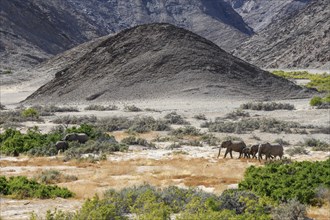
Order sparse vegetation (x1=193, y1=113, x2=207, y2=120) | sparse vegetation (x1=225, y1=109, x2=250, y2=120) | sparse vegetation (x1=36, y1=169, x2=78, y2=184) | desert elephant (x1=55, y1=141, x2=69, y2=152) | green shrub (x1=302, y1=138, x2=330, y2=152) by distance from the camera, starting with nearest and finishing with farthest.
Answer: sparse vegetation (x1=36, y1=169, x2=78, y2=184) < desert elephant (x1=55, y1=141, x2=69, y2=152) < green shrub (x1=302, y1=138, x2=330, y2=152) < sparse vegetation (x1=193, y1=113, x2=207, y2=120) < sparse vegetation (x1=225, y1=109, x2=250, y2=120)

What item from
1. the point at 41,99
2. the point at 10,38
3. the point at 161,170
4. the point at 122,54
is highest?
the point at 10,38

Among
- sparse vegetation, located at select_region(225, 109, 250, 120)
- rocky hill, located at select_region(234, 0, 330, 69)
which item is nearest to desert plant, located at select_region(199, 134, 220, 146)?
sparse vegetation, located at select_region(225, 109, 250, 120)

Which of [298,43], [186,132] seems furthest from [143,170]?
[298,43]

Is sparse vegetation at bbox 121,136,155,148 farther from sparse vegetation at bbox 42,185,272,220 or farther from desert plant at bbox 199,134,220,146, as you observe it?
sparse vegetation at bbox 42,185,272,220

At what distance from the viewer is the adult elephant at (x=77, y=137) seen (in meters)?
25.6

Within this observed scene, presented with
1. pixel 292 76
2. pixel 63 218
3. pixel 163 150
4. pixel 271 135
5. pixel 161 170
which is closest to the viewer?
pixel 63 218

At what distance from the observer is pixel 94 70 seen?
5934 cm

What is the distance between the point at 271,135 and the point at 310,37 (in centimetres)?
8752

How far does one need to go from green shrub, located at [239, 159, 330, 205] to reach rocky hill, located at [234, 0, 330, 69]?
92.5 metres

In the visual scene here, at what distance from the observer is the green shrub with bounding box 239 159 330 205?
12.9m

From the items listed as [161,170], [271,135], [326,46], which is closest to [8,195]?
[161,170]

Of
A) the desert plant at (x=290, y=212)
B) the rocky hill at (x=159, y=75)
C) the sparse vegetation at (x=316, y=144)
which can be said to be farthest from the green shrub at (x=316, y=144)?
the rocky hill at (x=159, y=75)

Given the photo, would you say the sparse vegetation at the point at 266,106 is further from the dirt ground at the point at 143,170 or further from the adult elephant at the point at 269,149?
the adult elephant at the point at 269,149

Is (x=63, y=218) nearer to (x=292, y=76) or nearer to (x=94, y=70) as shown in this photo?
(x=94, y=70)
